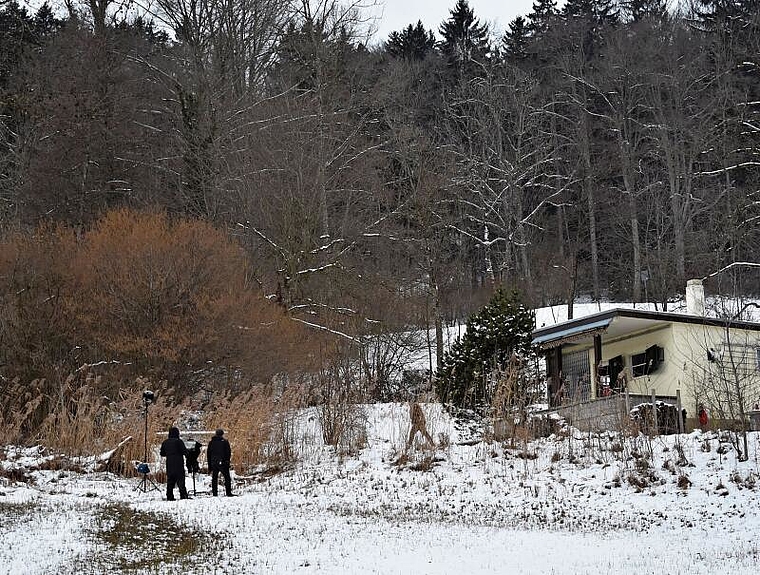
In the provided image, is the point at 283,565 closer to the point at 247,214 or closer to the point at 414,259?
the point at 247,214

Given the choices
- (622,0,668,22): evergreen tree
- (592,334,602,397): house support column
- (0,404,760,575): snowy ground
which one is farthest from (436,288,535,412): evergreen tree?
(622,0,668,22): evergreen tree

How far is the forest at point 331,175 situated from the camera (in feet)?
86.8

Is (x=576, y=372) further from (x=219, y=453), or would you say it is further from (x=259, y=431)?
(x=219, y=453)

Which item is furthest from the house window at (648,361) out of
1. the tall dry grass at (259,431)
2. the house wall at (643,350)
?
the tall dry grass at (259,431)

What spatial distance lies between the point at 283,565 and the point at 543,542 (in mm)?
3807

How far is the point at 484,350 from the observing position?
85.8 ft

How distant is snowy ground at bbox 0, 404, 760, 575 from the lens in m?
11.2

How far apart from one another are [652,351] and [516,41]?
3213cm

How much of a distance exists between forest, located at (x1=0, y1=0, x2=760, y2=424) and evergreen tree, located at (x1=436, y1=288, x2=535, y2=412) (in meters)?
4.57

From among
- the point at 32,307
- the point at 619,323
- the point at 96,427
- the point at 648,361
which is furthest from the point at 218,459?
the point at 648,361

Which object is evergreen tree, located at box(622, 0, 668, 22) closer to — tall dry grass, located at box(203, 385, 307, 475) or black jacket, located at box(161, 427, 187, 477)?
tall dry grass, located at box(203, 385, 307, 475)

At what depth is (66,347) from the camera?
26266 millimetres

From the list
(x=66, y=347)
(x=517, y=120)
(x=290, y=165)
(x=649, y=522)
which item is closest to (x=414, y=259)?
(x=290, y=165)

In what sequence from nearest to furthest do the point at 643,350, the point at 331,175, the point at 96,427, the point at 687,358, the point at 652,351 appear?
1. the point at 96,427
2. the point at 687,358
3. the point at 652,351
4. the point at 643,350
5. the point at 331,175
